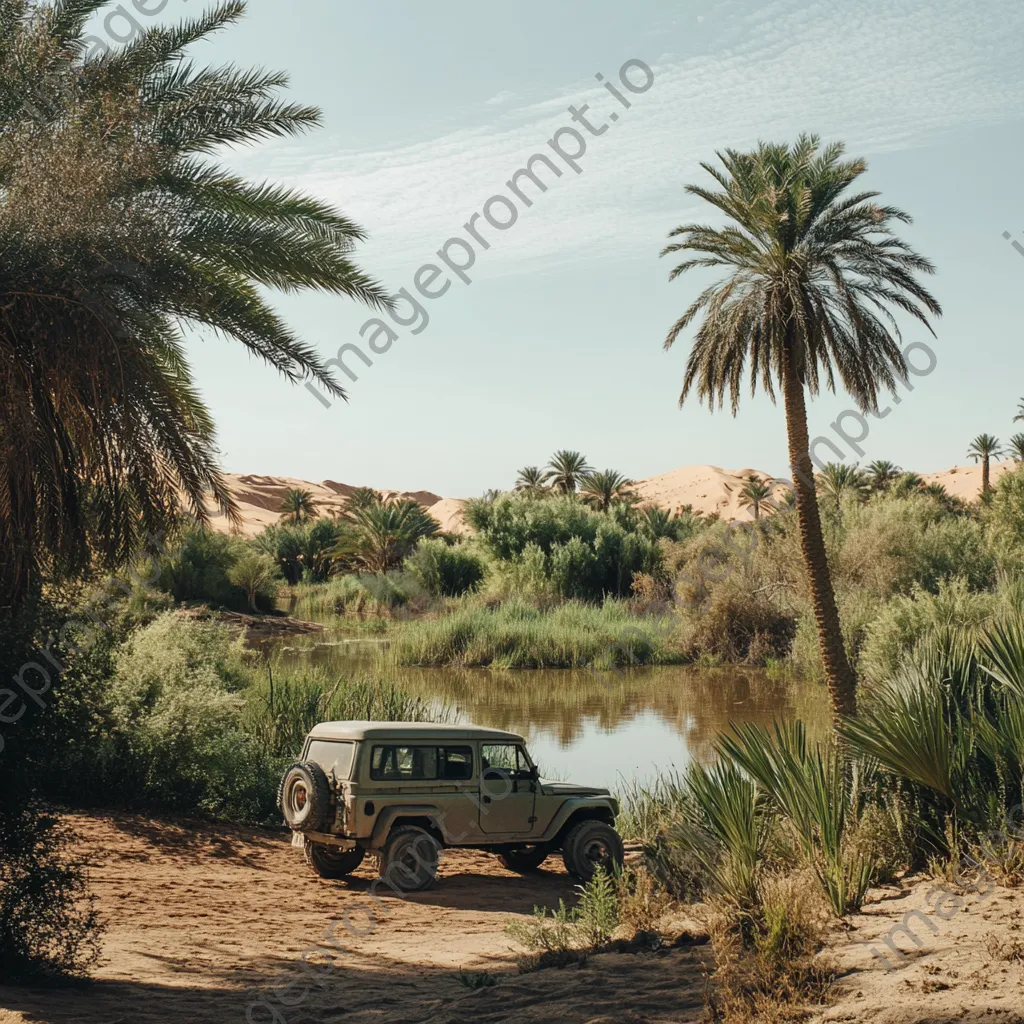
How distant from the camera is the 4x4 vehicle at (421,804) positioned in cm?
1048

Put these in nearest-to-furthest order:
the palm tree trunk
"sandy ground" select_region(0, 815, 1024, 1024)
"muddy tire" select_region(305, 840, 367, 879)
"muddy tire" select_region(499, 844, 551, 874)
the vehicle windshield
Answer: "sandy ground" select_region(0, 815, 1024, 1024) < the vehicle windshield < "muddy tire" select_region(305, 840, 367, 879) < "muddy tire" select_region(499, 844, 551, 874) < the palm tree trunk

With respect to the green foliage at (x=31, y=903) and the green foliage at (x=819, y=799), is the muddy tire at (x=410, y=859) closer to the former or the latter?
the green foliage at (x=31, y=903)

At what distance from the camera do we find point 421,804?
1066 centimetres

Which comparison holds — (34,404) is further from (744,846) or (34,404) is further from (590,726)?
(590,726)

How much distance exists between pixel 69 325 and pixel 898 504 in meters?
32.7

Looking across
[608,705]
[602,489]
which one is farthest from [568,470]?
[608,705]

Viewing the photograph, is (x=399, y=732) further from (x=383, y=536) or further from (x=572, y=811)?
(x=383, y=536)

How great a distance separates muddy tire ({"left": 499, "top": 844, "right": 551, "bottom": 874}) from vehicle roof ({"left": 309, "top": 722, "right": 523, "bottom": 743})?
171cm

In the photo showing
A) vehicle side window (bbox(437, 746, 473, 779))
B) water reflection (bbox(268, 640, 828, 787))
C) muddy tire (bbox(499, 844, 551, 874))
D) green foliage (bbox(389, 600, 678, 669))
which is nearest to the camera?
vehicle side window (bbox(437, 746, 473, 779))

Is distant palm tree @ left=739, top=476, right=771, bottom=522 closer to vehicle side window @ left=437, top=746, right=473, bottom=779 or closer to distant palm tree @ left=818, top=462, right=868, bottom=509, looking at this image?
distant palm tree @ left=818, top=462, right=868, bottom=509

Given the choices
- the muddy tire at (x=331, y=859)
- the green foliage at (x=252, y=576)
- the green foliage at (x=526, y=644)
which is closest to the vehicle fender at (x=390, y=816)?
the muddy tire at (x=331, y=859)

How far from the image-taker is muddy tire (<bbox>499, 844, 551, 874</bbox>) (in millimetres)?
12281

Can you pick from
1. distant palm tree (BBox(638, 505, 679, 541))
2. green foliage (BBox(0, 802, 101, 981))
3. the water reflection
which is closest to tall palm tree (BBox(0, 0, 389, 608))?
green foliage (BBox(0, 802, 101, 981))

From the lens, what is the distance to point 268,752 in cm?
1587
